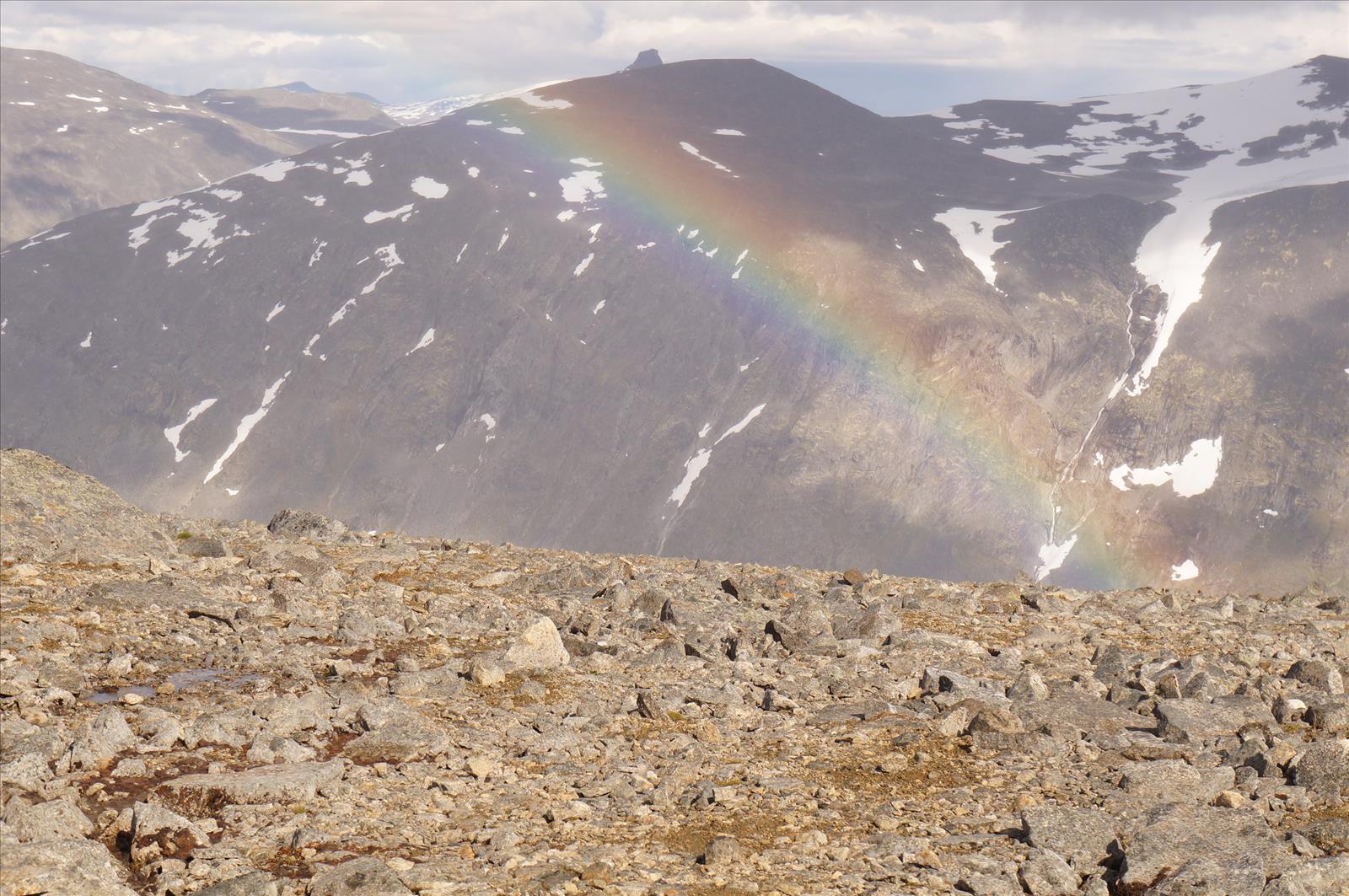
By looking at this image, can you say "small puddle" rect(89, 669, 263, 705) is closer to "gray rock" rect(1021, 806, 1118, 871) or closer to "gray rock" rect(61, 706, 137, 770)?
"gray rock" rect(61, 706, 137, 770)

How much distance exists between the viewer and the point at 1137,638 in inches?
746

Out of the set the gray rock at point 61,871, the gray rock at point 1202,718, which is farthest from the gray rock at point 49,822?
the gray rock at point 1202,718

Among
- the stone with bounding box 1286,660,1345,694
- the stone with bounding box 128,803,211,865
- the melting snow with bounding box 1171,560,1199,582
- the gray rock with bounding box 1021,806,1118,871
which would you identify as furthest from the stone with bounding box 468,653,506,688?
the melting snow with bounding box 1171,560,1199,582

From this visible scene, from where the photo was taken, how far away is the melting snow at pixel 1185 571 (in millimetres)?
188125

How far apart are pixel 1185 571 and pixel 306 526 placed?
188 meters

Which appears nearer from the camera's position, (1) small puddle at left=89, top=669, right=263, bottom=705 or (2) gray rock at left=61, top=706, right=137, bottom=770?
(2) gray rock at left=61, top=706, right=137, bottom=770

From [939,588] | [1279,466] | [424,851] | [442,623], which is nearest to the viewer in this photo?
[424,851]

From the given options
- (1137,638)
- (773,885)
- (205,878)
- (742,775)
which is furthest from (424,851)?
(1137,638)

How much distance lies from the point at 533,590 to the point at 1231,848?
42.7 feet

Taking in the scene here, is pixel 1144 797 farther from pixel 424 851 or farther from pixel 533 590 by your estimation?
pixel 533 590

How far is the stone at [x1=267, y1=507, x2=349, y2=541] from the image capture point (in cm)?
2642

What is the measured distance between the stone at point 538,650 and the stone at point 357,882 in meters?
6.19

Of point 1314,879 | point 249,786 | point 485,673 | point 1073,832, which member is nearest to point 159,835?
point 249,786

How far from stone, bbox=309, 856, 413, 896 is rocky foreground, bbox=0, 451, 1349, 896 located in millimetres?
27
